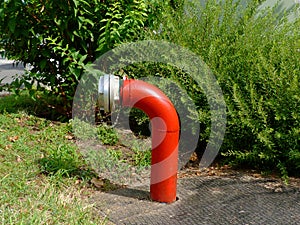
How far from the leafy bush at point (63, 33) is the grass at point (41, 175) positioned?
530 mm

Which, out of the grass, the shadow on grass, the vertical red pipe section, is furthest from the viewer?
the shadow on grass

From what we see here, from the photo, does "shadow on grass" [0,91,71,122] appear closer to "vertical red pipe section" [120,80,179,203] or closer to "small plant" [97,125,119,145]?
"small plant" [97,125,119,145]

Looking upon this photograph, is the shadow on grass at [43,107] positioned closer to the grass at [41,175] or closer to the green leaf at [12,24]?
the grass at [41,175]

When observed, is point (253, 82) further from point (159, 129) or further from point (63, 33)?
point (63, 33)

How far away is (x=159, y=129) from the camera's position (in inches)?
113

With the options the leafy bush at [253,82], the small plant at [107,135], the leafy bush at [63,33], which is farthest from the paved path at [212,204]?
the leafy bush at [63,33]

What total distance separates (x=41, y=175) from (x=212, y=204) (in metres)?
1.31

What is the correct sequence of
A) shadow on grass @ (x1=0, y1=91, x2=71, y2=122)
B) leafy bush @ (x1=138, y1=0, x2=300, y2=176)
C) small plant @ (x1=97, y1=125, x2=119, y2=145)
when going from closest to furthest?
leafy bush @ (x1=138, y1=0, x2=300, y2=176)
small plant @ (x1=97, y1=125, x2=119, y2=145)
shadow on grass @ (x1=0, y1=91, x2=71, y2=122)

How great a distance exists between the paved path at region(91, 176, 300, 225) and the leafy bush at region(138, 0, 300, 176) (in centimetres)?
23

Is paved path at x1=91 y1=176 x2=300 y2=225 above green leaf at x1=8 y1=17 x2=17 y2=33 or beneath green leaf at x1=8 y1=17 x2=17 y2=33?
beneath

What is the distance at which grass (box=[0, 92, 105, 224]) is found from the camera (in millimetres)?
2631

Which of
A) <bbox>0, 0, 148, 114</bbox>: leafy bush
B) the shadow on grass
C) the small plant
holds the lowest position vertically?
the small plant

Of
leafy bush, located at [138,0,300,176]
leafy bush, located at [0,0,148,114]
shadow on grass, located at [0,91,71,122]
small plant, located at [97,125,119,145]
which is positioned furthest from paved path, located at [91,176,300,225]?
shadow on grass, located at [0,91,71,122]

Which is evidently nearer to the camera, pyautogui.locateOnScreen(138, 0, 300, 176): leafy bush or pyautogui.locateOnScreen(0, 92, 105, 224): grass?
pyautogui.locateOnScreen(0, 92, 105, 224): grass
